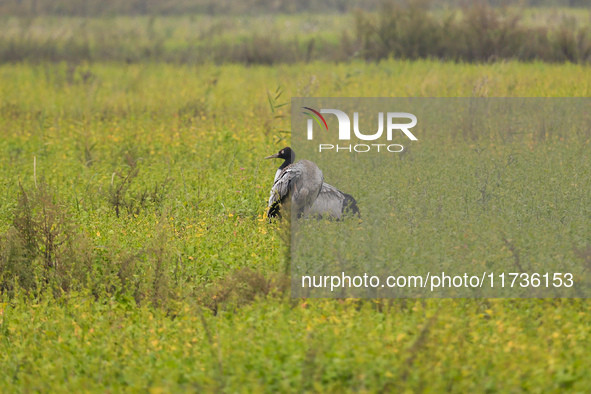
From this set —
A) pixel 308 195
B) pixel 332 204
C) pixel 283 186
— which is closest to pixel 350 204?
pixel 332 204

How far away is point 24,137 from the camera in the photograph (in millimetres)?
10984

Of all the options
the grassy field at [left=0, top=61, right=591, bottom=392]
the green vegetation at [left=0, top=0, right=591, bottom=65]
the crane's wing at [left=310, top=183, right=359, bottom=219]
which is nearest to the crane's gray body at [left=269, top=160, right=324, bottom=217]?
the crane's wing at [left=310, top=183, right=359, bottom=219]

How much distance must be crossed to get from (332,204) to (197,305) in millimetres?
2291

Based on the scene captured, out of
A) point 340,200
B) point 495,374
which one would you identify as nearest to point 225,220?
point 340,200

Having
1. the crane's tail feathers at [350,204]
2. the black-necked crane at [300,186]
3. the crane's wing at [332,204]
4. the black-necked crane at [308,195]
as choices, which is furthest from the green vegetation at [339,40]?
the black-necked crane at [300,186]

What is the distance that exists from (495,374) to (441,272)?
151 cm

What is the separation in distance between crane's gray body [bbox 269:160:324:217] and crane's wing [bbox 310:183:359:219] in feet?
0.45

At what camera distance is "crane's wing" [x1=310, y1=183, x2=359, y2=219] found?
21.5 ft

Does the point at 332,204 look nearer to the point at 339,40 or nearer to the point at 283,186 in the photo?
the point at 283,186

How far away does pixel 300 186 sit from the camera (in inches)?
252

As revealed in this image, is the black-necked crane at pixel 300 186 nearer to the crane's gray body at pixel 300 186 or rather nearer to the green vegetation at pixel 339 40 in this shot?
the crane's gray body at pixel 300 186

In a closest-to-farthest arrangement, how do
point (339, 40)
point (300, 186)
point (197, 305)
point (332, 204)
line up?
1. point (197, 305)
2. point (300, 186)
3. point (332, 204)
4. point (339, 40)

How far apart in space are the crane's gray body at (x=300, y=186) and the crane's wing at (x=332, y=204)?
0.14 meters

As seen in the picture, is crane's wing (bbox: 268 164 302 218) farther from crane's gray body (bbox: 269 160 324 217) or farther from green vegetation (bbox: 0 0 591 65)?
green vegetation (bbox: 0 0 591 65)
